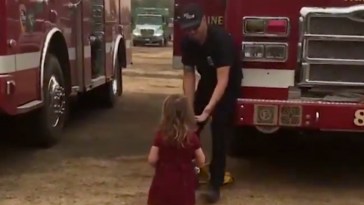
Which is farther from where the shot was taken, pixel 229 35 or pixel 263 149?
pixel 263 149

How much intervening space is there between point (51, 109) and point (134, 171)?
1.30 metres

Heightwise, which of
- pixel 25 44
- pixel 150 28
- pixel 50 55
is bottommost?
pixel 150 28

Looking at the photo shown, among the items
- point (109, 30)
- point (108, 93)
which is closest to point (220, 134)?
point (109, 30)

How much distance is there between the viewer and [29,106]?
766 cm

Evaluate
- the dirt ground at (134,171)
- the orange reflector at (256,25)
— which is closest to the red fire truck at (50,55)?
the dirt ground at (134,171)

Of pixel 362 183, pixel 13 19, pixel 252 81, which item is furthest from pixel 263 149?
pixel 13 19

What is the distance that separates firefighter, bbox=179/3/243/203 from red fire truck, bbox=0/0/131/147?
1553mm

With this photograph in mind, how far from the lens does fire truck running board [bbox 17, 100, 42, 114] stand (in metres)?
7.45

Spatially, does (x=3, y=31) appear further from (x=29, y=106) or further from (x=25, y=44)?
(x=29, y=106)

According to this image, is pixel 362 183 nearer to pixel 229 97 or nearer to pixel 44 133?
pixel 229 97

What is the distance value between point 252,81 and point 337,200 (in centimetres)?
125

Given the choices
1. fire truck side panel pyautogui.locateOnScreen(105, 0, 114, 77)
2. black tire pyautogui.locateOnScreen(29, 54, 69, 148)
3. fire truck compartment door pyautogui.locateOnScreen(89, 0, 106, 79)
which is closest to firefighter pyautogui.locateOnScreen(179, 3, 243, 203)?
black tire pyautogui.locateOnScreen(29, 54, 69, 148)

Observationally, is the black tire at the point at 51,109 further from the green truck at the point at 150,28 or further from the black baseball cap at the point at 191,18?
the green truck at the point at 150,28

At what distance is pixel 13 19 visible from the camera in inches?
283
